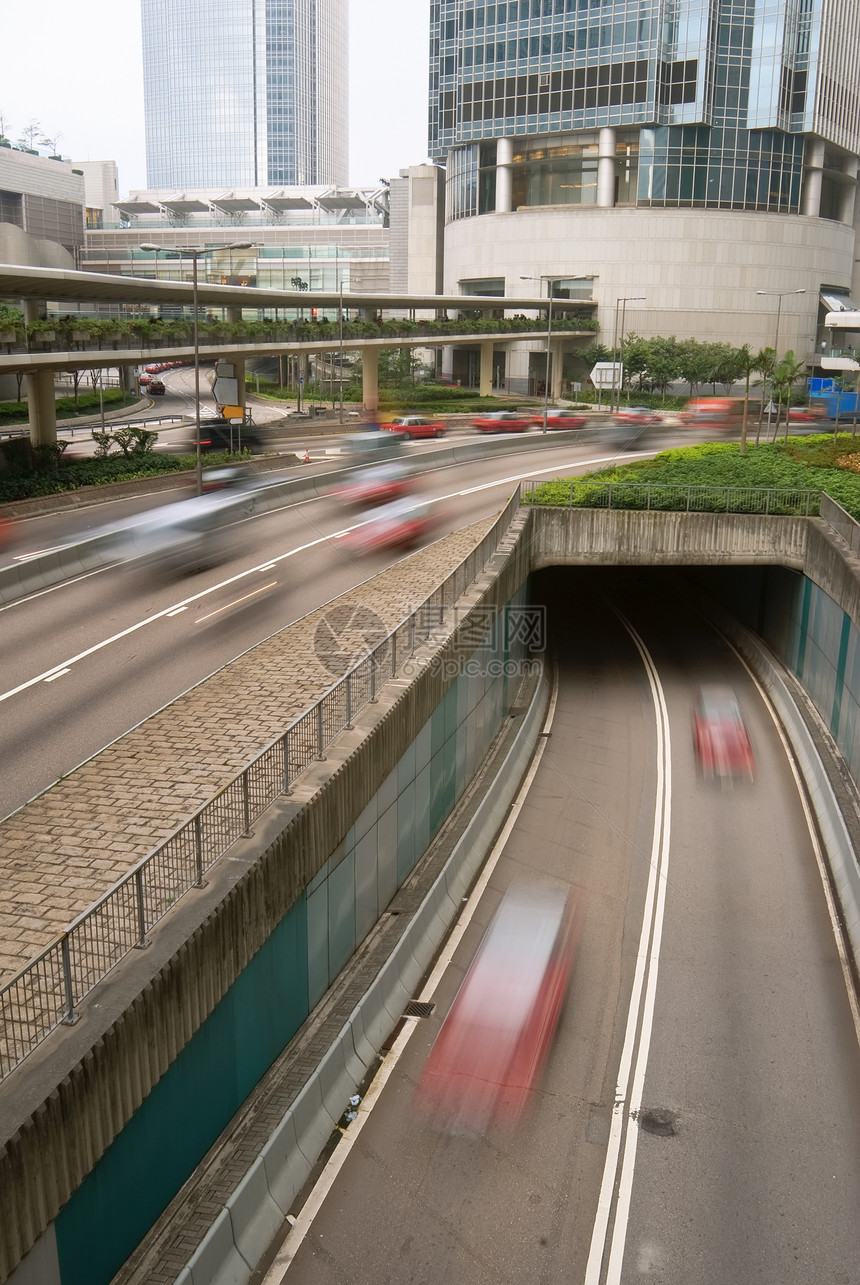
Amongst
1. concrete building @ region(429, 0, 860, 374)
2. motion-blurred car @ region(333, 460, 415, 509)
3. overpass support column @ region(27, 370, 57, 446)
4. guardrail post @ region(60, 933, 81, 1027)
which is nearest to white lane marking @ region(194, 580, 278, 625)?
motion-blurred car @ region(333, 460, 415, 509)

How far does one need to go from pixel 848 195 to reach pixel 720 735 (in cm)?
10757

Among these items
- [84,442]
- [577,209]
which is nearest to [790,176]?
[577,209]

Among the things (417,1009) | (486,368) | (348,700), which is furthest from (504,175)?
(417,1009)

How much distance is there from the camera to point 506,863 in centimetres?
2302

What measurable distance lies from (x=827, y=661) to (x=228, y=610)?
15.1 m

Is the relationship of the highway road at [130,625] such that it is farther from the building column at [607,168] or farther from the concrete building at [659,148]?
the building column at [607,168]

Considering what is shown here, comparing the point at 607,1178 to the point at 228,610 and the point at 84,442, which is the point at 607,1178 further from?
the point at 84,442

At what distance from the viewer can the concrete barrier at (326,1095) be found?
11.5 m

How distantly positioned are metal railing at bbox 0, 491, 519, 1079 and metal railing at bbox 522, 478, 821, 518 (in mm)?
18377

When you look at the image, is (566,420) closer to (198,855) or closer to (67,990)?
(198,855)

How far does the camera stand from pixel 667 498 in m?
35.5

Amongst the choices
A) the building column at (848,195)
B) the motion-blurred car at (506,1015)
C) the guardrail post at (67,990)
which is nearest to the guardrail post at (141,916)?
the guardrail post at (67,990)

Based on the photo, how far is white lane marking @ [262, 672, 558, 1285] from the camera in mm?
12411

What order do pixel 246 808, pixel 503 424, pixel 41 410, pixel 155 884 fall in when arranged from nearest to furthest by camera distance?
pixel 155 884
pixel 246 808
pixel 41 410
pixel 503 424
